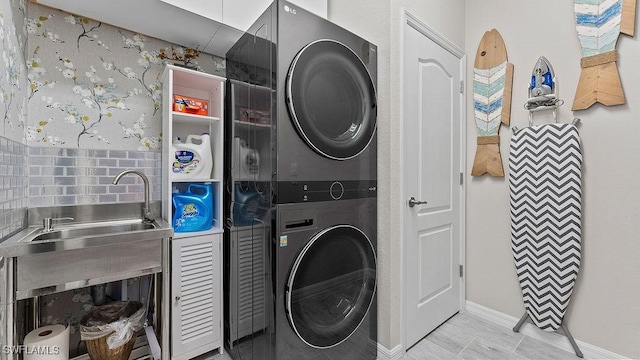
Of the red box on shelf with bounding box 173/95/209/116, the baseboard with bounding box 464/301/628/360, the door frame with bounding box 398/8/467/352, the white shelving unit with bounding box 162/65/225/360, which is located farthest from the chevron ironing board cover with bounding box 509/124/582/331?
the red box on shelf with bounding box 173/95/209/116

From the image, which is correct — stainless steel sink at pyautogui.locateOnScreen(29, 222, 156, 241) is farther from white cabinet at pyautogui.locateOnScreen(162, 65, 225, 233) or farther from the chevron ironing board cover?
the chevron ironing board cover

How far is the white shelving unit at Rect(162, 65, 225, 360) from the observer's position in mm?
1606

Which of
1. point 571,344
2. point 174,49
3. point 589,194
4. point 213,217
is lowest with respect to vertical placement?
point 571,344

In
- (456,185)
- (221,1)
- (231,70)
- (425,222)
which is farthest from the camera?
(456,185)

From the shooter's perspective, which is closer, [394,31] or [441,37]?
[394,31]

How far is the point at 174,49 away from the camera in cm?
187

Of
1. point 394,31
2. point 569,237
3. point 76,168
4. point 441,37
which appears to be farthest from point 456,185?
point 76,168

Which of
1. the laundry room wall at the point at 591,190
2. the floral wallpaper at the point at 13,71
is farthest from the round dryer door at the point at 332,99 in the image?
the laundry room wall at the point at 591,190

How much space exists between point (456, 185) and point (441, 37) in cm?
118

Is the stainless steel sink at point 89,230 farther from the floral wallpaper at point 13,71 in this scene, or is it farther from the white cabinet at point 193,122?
the floral wallpaper at point 13,71

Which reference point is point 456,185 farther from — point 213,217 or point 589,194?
point 213,217

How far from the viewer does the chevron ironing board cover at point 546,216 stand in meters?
1.77

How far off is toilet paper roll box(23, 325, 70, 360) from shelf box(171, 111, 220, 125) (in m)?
1.22

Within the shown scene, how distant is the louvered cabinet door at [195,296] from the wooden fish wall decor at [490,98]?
84.9 inches
